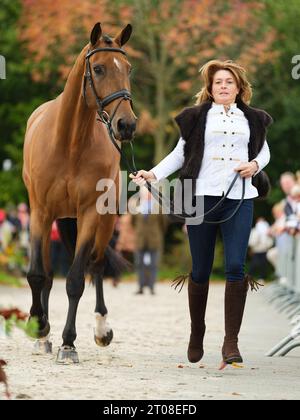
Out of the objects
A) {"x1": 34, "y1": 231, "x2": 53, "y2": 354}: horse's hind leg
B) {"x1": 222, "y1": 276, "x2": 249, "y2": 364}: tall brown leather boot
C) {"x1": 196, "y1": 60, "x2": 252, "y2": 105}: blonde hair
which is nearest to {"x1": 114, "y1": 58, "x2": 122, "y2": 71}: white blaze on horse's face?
{"x1": 196, "y1": 60, "x2": 252, "y2": 105}: blonde hair

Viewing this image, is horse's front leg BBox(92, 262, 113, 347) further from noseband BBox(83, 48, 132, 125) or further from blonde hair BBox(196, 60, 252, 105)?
blonde hair BBox(196, 60, 252, 105)

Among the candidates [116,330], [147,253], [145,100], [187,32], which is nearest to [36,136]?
[116,330]

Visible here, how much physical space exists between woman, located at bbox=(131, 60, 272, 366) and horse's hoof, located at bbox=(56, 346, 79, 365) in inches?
39.5

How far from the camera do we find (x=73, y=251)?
11984 millimetres

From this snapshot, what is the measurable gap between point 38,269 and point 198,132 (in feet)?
7.03

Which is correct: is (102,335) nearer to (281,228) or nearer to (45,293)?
(45,293)

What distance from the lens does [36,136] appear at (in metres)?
10.3

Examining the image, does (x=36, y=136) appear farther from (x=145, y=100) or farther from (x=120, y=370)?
(x=145, y=100)

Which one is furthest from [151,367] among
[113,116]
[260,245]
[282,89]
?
[282,89]

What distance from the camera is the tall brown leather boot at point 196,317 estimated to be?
8.98 metres

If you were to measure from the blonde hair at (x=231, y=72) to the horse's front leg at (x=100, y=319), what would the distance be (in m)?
2.83

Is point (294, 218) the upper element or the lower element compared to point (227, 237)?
upper

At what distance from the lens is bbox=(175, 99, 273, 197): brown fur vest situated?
8797mm

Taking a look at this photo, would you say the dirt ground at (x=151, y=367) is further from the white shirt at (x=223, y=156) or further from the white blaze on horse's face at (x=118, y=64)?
Answer: the white blaze on horse's face at (x=118, y=64)
